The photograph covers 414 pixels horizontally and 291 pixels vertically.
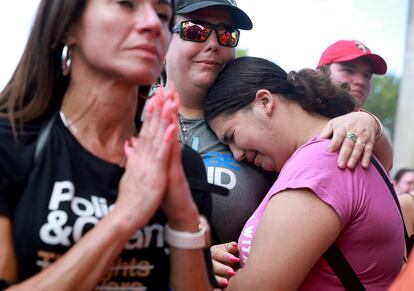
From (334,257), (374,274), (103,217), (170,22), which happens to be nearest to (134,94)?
(170,22)

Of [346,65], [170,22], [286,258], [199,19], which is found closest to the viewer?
[170,22]

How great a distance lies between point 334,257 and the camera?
2.54 m

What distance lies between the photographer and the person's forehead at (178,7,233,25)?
3320 mm

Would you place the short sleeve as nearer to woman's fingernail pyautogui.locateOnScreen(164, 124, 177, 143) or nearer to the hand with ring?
the hand with ring

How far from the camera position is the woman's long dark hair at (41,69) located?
1967 mm

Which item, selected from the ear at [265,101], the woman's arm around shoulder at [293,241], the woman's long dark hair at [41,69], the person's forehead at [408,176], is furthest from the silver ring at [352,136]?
the person's forehead at [408,176]

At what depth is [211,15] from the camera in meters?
3.35

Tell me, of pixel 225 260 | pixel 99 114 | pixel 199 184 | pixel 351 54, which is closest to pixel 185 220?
pixel 199 184

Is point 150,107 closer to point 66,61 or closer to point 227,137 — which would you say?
point 66,61

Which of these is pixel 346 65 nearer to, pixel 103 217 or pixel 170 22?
pixel 170 22

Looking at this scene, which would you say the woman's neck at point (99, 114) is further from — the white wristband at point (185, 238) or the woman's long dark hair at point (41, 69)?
the white wristband at point (185, 238)

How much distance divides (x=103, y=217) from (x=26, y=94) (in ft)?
1.58

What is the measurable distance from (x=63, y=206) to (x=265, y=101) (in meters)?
1.55

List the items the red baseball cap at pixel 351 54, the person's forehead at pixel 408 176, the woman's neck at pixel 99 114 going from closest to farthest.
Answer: the woman's neck at pixel 99 114, the red baseball cap at pixel 351 54, the person's forehead at pixel 408 176
